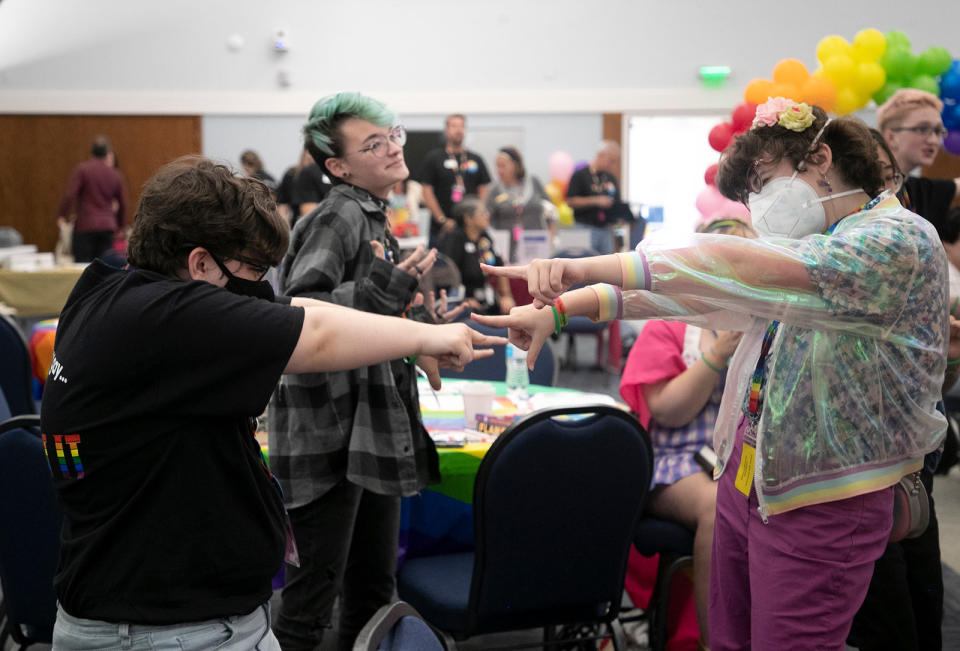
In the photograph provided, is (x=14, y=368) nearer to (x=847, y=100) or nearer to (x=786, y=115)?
(x=786, y=115)

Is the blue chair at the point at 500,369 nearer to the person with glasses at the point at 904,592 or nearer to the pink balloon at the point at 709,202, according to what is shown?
the person with glasses at the point at 904,592

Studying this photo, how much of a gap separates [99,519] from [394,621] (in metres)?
0.50

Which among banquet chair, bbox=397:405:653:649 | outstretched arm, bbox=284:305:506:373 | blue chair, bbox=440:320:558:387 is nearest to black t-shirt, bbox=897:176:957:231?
blue chair, bbox=440:320:558:387

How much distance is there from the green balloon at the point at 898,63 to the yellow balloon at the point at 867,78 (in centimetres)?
18

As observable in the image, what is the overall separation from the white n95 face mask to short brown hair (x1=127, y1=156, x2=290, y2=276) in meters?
0.91

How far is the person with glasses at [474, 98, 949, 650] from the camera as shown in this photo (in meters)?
1.45

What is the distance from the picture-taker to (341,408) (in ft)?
6.97

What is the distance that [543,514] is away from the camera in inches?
82.4

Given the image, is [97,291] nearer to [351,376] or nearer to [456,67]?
[351,376]

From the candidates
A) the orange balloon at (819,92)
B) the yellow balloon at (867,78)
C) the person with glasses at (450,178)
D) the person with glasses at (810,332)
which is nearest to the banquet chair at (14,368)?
the person with glasses at (810,332)

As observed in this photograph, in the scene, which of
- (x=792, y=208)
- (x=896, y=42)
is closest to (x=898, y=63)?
(x=896, y=42)

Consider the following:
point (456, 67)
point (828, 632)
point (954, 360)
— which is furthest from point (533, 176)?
point (828, 632)

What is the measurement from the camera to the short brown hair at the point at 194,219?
1291 millimetres

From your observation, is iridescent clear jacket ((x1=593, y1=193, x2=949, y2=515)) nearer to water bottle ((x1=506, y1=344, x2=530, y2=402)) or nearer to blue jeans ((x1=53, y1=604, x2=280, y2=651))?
blue jeans ((x1=53, y1=604, x2=280, y2=651))
